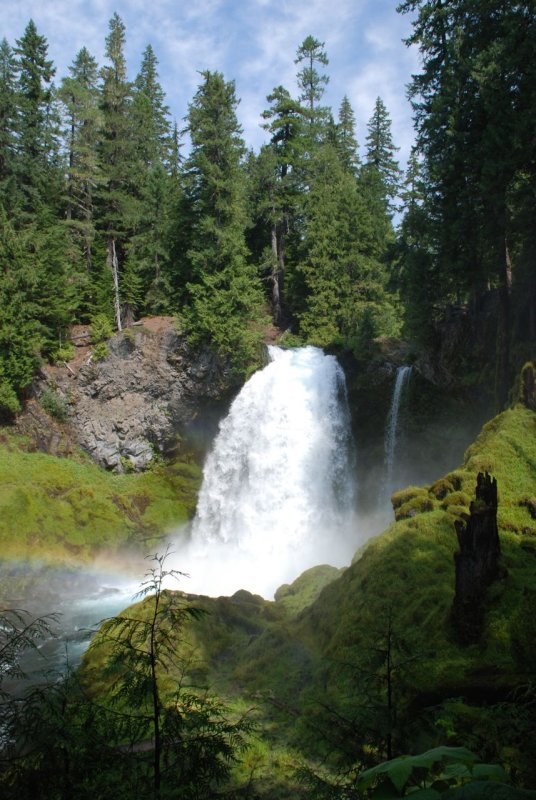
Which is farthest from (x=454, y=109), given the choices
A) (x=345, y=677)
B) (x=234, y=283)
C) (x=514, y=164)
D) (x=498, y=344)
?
(x=345, y=677)

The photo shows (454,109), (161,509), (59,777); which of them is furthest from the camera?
(161,509)

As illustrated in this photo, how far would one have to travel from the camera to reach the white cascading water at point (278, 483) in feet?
67.0

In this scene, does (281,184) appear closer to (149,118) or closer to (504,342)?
(149,118)

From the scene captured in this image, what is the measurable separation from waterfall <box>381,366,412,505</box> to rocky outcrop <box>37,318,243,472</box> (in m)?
7.65

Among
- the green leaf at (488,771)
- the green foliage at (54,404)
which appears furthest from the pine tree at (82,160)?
the green leaf at (488,771)

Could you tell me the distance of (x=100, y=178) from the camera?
96.4ft

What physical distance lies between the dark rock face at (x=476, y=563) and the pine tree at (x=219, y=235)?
17267 millimetres

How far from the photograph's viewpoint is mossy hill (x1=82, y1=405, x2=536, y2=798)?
17.6 feet

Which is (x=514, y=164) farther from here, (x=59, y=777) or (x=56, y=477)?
(x=56, y=477)

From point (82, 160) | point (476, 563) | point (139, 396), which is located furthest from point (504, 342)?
point (82, 160)

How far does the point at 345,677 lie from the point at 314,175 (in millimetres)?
32473

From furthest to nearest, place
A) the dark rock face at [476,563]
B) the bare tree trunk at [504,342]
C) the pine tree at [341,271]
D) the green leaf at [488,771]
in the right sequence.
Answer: the pine tree at [341,271] < the bare tree trunk at [504,342] < the dark rock face at [476,563] < the green leaf at [488,771]

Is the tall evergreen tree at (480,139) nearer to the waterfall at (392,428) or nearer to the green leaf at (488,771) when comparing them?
the waterfall at (392,428)

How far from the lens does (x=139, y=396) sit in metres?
25.1
